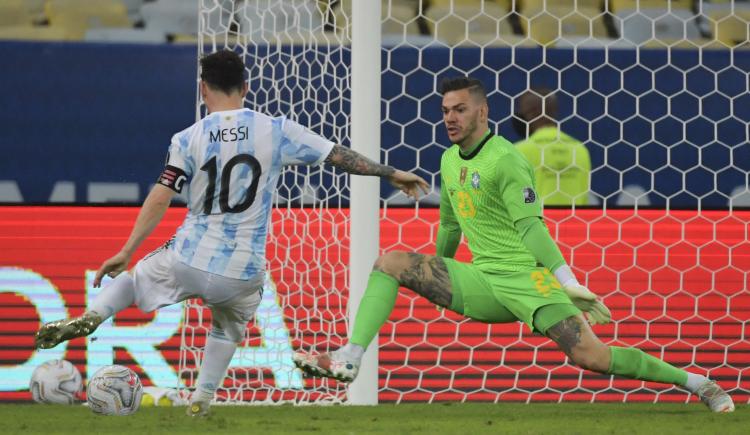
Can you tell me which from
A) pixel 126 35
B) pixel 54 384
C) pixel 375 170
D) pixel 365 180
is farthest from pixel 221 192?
pixel 126 35

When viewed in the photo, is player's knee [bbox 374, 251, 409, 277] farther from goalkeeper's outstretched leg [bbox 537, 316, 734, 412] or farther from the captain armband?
the captain armband

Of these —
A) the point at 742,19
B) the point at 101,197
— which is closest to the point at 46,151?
the point at 101,197

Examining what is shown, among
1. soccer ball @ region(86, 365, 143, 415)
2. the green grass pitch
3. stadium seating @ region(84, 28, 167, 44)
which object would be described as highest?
stadium seating @ region(84, 28, 167, 44)

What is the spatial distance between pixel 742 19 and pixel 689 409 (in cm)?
298

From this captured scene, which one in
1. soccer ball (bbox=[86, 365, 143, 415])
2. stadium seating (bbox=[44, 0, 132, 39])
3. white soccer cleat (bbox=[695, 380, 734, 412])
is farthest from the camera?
stadium seating (bbox=[44, 0, 132, 39])

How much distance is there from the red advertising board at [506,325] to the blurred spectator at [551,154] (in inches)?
5.4

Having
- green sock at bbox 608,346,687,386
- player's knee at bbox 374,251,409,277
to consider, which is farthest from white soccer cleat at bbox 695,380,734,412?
player's knee at bbox 374,251,409,277

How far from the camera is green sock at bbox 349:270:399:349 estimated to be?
4.98m

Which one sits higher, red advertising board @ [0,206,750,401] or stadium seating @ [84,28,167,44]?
stadium seating @ [84,28,167,44]

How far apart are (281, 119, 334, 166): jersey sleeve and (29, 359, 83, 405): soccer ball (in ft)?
4.95

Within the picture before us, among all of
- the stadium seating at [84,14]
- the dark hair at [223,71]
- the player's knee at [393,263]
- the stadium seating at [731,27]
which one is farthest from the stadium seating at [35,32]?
the stadium seating at [731,27]

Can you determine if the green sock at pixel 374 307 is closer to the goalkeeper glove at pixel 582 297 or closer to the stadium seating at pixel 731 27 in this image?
the goalkeeper glove at pixel 582 297

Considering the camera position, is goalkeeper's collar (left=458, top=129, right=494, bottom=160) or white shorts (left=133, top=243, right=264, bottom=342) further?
goalkeeper's collar (left=458, top=129, right=494, bottom=160)

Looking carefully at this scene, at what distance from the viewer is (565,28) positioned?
8.39 metres
